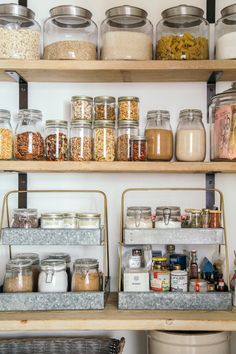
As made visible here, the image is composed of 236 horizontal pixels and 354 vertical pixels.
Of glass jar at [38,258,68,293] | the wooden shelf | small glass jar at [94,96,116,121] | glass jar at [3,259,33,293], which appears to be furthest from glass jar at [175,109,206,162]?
glass jar at [3,259,33,293]

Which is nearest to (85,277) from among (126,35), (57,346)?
(57,346)

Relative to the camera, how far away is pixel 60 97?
202 cm

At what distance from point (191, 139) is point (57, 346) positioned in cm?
102

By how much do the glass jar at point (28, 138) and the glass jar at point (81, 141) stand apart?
13 centimetres

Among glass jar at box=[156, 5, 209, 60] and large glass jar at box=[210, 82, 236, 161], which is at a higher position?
glass jar at box=[156, 5, 209, 60]

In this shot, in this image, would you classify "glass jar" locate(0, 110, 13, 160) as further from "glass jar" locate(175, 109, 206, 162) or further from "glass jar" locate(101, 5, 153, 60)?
"glass jar" locate(175, 109, 206, 162)

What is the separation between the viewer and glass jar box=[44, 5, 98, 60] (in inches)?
68.8

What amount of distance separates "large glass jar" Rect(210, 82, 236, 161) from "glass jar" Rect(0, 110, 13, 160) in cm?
81

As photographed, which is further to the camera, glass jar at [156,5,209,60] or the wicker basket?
the wicker basket

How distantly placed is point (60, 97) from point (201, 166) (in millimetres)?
735

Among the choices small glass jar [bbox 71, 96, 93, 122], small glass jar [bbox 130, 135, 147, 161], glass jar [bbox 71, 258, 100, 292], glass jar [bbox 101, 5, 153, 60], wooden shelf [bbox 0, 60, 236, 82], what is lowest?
glass jar [bbox 71, 258, 100, 292]

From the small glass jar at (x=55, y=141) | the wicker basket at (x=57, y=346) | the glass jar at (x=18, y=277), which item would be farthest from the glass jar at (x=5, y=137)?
the wicker basket at (x=57, y=346)

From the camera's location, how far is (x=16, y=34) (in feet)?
5.67

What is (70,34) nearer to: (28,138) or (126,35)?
(126,35)
